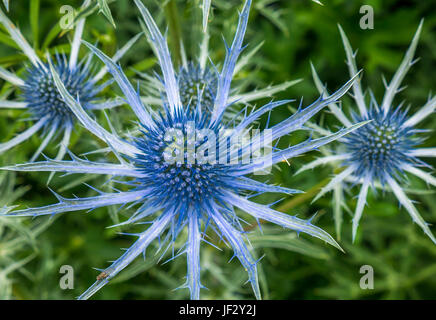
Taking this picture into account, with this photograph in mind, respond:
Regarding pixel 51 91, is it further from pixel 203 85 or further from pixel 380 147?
pixel 380 147

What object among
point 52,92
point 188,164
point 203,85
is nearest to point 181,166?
point 188,164

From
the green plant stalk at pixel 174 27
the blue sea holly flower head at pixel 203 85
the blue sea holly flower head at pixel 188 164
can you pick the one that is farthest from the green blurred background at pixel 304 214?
the blue sea holly flower head at pixel 188 164

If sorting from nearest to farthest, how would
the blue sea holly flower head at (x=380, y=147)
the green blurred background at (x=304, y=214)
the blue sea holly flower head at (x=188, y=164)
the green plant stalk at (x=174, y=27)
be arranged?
the blue sea holly flower head at (x=188, y=164), the blue sea holly flower head at (x=380, y=147), the green plant stalk at (x=174, y=27), the green blurred background at (x=304, y=214)

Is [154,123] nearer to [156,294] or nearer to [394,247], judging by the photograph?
[156,294]

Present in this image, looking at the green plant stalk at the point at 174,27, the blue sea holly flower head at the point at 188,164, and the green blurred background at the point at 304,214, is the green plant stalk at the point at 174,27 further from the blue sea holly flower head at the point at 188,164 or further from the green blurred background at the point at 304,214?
the blue sea holly flower head at the point at 188,164

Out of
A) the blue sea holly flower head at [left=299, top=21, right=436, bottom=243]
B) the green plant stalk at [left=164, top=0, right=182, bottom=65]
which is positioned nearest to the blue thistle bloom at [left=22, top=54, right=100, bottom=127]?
the green plant stalk at [left=164, top=0, right=182, bottom=65]

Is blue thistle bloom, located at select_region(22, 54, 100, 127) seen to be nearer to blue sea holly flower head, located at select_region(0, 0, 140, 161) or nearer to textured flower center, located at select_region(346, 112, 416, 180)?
blue sea holly flower head, located at select_region(0, 0, 140, 161)
